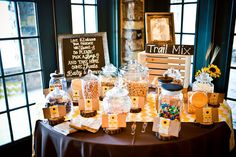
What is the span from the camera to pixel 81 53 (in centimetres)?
238

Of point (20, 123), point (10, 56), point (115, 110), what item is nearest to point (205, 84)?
point (115, 110)

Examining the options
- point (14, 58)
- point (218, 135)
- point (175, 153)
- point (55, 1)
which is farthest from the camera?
point (55, 1)

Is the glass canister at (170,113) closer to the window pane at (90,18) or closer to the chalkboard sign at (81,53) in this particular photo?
the chalkboard sign at (81,53)

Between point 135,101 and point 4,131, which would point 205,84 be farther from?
point 4,131

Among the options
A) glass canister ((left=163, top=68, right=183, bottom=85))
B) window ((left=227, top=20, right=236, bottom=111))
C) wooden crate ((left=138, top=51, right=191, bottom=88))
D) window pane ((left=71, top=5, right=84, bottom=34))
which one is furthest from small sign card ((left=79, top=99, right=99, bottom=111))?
window ((left=227, top=20, right=236, bottom=111))

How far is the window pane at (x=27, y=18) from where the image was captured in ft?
7.02

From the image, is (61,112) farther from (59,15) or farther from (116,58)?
(116,58)

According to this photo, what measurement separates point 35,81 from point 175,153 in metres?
1.69

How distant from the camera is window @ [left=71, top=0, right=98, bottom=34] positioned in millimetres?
2582

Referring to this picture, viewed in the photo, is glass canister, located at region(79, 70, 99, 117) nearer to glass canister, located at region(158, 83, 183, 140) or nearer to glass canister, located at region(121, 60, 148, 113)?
glass canister, located at region(121, 60, 148, 113)

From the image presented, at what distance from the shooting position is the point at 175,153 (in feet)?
4.12

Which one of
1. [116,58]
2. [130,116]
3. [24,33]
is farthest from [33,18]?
[130,116]

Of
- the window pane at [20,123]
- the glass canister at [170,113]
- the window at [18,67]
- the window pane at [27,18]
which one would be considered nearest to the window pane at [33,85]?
the window at [18,67]

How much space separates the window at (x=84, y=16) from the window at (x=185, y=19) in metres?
1.00
